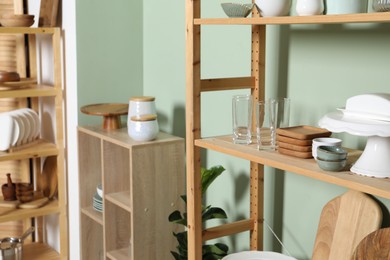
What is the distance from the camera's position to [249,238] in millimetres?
2566

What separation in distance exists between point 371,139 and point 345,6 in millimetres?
357

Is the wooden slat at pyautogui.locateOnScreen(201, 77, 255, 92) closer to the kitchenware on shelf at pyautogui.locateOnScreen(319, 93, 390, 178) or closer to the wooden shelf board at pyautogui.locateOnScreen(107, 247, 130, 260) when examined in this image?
the kitchenware on shelf at pyautogui.locateOnScreen(319, 93, 390, 178)

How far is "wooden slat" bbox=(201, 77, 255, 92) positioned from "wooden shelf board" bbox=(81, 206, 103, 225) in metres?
1.11

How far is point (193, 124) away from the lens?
2160mm

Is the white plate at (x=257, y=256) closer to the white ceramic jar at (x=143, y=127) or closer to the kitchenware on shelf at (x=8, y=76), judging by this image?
the white ceramic jar at (x=143, y=127)

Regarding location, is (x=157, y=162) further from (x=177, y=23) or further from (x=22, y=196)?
(x=22, y=196)

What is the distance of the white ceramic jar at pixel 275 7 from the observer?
1937mm

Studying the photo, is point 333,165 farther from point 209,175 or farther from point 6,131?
point 6,131

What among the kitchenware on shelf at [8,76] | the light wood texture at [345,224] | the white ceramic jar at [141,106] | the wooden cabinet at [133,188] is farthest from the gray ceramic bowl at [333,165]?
the kitchenware on shelf at [8,76]

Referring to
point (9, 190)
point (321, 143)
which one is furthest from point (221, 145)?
point (9, 190)

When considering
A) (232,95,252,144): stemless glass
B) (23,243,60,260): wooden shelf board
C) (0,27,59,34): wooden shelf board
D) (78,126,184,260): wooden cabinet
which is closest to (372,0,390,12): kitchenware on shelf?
(232,95,252,144): stemless glass

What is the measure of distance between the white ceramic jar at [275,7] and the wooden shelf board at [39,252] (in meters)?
2.19

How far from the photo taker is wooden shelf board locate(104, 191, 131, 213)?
110 inches

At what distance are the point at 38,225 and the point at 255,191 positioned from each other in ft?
6.39
